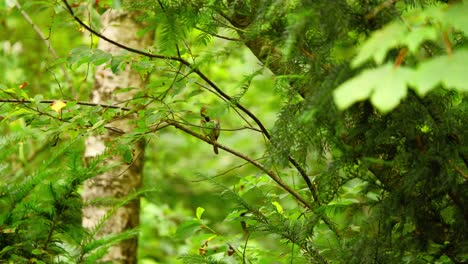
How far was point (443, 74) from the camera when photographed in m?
0.91

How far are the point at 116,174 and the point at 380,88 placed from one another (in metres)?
2.90

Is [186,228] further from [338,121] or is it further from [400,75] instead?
[400,75]

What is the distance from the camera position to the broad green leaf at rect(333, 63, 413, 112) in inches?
34.0

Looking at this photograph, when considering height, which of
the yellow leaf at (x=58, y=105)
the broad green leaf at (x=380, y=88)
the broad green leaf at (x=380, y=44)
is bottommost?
the broad green leaf at (x=380, y=88)

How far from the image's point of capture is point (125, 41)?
3799 mm

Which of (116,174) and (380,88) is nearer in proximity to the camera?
(380,88)

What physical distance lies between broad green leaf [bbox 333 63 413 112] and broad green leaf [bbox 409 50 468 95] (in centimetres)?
2


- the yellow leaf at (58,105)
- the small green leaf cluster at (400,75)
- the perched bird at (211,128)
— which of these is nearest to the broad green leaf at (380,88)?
the small green leaf cluster at (400,75)

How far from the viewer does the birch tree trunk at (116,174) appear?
3.55 meters

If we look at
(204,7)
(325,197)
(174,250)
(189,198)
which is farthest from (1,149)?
(189,198)

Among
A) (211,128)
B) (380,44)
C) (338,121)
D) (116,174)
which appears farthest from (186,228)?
(380,44)

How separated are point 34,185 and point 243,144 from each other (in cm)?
575

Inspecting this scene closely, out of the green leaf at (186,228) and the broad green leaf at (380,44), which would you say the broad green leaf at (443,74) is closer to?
the broad green leaf at (380,44)

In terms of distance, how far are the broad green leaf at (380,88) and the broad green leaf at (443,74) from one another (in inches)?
0.8
